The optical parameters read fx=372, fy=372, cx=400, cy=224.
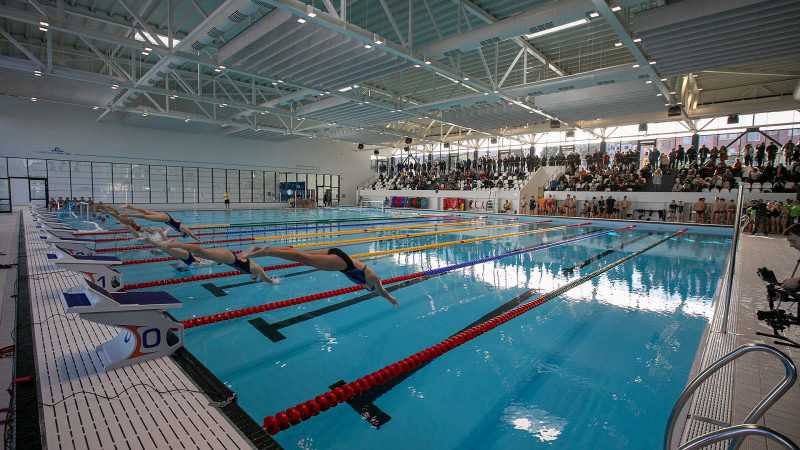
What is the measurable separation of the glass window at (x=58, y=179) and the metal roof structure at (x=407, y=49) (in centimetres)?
461

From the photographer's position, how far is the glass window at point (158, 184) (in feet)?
70.4

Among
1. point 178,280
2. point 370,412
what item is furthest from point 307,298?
point 370,412

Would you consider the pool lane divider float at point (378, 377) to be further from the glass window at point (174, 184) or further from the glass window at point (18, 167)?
the glass window at point (174, 184)

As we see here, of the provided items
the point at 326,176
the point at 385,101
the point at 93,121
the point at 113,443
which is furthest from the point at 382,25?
the point at 326,176

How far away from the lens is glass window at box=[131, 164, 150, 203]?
20.8 m

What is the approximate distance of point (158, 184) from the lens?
21734mm

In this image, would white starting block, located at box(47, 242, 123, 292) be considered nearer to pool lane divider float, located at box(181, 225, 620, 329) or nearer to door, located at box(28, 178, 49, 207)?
pool lane divider float, located at box(181, 225, 620, 329)

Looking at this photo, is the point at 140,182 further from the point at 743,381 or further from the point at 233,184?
the point at 743,381

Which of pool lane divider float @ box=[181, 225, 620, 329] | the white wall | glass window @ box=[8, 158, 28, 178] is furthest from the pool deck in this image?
glass window @ box=[8, 158, 28, 178]

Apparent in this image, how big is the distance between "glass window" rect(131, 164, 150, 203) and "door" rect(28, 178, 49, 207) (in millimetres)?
3591

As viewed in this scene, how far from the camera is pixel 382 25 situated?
29.1 ft

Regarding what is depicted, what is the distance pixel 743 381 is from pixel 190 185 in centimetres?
2574

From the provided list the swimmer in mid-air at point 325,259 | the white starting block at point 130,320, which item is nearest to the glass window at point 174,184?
the white starting block at point 130,320

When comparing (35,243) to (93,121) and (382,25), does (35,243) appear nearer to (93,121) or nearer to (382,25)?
(382,25)
